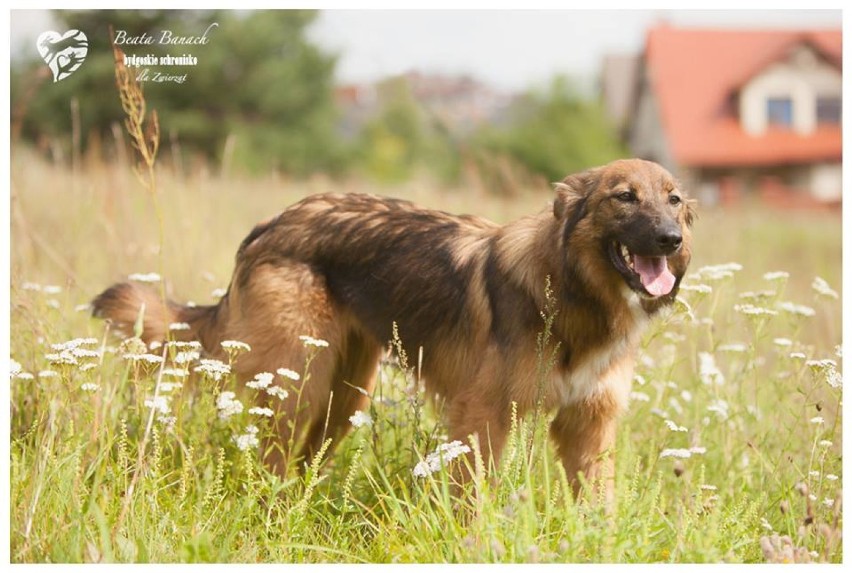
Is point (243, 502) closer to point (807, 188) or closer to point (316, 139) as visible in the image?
point (807, 188)

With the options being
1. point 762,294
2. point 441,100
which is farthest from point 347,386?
point 441,100

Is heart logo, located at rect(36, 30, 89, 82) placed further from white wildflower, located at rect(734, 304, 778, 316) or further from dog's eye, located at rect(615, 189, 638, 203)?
white wildflower, located at rect(734, 304, 778, 316)

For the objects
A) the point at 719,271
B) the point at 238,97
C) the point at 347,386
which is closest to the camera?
the point at 719,271

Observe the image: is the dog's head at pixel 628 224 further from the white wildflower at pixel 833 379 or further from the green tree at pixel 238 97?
the green tree at pixel 238 97

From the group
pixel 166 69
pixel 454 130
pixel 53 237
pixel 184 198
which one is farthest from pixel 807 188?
pixel 166 69

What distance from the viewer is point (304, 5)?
411cm

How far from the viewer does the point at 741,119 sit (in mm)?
15195

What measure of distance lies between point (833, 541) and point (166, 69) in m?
3.77

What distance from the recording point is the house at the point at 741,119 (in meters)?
11.9

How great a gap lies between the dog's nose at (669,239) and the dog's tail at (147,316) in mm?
2390

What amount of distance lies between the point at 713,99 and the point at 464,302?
1171 cm

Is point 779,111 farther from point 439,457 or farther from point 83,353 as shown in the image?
point 83,353

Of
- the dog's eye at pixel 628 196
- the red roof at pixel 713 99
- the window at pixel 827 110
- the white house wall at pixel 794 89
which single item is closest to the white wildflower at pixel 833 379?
the dog's eye at pixel 628 196

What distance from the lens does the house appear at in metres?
11.9
